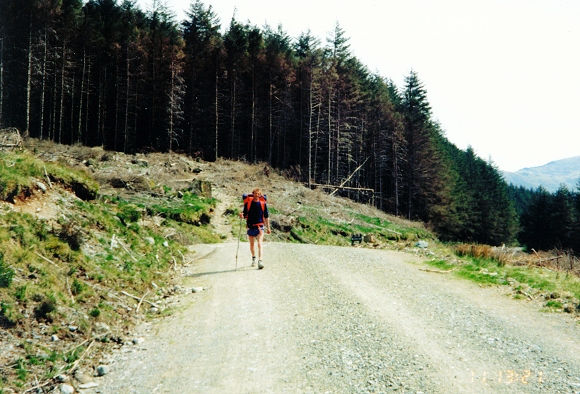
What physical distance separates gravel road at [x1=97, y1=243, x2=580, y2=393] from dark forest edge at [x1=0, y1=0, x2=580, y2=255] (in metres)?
30.0

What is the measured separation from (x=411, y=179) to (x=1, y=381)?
5192 cm

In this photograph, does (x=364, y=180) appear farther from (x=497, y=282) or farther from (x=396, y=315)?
(x=396, y=315)

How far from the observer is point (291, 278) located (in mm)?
10648

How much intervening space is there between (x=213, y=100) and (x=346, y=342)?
1597 inches

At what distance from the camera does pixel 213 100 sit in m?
42.7

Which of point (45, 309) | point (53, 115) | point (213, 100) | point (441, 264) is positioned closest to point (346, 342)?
point (45, 309)

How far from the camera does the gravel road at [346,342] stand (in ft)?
16.7

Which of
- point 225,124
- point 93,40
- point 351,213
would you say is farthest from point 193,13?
point 351,213

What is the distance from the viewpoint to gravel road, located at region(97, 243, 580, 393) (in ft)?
16.7

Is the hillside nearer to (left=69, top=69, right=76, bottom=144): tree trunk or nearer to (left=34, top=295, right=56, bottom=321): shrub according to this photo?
(left=34, top=295, right=56, bottom=321): shrub

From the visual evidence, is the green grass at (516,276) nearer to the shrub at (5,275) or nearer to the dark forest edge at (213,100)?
the shrub at (5,275)

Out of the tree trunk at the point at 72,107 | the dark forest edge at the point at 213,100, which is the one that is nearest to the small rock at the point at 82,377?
the dark forest edge at the point at 213,100

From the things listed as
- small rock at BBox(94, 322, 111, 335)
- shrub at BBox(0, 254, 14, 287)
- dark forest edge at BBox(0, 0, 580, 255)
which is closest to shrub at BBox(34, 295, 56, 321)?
shrub at BBox(0, 254, 14, 287)
